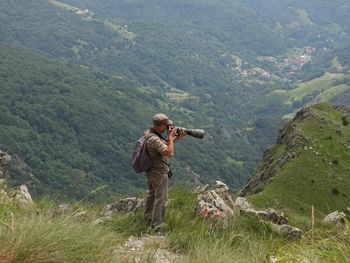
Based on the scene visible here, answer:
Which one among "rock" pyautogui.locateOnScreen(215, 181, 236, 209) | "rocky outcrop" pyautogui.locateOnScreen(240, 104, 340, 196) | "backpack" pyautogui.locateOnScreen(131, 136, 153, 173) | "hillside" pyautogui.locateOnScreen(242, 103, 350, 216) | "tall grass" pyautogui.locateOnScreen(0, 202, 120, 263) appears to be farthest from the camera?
"rocky outcrop" pyautogui.locateOnScreen(240, 104, 340, 196)

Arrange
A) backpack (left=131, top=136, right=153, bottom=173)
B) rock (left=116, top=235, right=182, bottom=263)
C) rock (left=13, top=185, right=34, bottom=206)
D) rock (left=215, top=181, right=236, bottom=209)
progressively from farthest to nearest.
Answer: rock (left=215, top=181, right=236, bottom=209), rock (left=13, top=185, right=34, bottom=206), backpack (left=131, top=136, right=153, bottom=173), rock (left=116, top=235, right=182, bottom=263)

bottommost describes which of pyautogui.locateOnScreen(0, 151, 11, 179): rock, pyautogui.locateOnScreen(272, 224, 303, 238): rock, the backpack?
pyautogui.locateOnScreen(0, 151, 11, 179): rock

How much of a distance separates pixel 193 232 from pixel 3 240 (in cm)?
394

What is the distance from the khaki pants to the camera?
9328 millimetres

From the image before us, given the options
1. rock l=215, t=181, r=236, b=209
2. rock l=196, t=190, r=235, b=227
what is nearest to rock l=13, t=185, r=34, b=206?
rock l=196, t=190, r=235, b=227

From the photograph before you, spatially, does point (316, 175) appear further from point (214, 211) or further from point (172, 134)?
point (172, 134)

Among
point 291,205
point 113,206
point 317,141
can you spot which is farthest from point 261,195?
point 113,206

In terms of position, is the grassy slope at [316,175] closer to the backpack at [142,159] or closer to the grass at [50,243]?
the backpack at [142,159]

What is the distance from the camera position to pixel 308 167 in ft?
177

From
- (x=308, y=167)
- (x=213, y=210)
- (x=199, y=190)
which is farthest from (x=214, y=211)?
(x=308, y=167)

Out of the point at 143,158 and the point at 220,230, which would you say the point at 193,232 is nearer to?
the point at 220,230

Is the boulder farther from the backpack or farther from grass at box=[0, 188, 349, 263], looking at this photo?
the backpack

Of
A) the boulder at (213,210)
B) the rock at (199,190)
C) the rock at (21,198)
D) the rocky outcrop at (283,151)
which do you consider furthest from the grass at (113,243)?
the rocky outcrop at (283,151)

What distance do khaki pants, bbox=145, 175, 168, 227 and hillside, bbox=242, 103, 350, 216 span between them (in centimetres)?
3103
